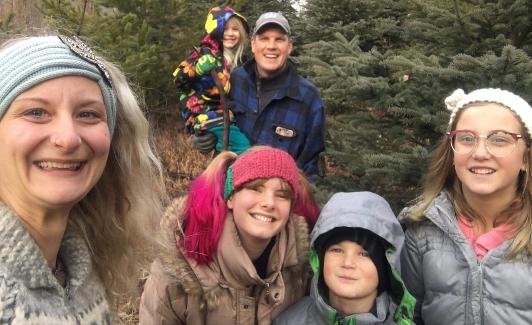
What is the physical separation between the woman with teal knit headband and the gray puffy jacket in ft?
5.49

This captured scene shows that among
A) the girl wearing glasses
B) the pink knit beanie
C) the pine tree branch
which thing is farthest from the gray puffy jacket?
the pine tree branch

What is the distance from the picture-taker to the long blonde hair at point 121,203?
7.22 feet

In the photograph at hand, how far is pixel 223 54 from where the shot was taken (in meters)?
5.38

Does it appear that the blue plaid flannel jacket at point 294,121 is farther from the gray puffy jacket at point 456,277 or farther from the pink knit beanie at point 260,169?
the gray puffy jacket at point 456,277

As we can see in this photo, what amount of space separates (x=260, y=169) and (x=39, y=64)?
4.83 feet

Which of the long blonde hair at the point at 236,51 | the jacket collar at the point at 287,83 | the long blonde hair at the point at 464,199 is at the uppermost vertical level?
the long blonde hair at the point at 236,51

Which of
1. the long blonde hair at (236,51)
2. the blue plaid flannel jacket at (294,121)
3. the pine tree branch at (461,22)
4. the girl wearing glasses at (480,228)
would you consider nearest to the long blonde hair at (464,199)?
the girl wearing glasses at (480,228)

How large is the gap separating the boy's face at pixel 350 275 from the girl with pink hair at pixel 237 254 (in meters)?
0.27

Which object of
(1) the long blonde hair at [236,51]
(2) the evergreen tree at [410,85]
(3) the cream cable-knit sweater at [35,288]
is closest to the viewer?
(3) the cream cable-knit sweater at [35,288]

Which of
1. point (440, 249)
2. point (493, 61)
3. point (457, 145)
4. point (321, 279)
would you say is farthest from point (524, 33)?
point (321, 279)

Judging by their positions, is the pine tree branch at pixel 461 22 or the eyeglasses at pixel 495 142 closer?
the eyeglasses at pixel 495 142

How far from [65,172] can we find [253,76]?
3.17 metres

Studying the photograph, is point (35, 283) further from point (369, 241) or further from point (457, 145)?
point (457, 145)

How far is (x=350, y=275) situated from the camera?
8.98 ft
